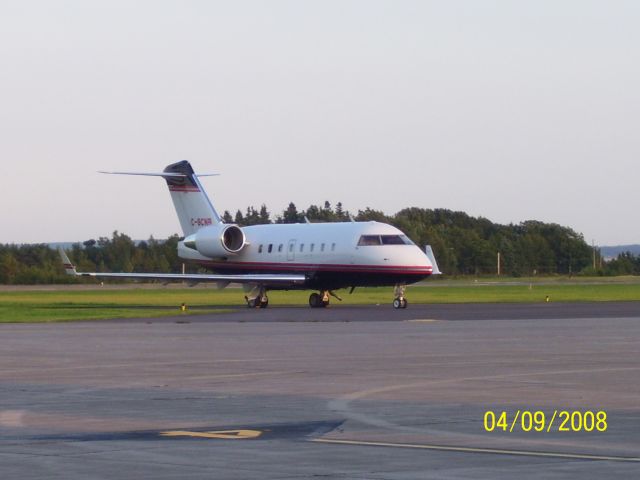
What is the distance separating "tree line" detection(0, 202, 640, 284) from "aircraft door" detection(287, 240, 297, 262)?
27558mm

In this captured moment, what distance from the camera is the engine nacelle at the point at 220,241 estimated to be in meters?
54.9

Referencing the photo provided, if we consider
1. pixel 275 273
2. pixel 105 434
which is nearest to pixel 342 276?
pixel 275 273

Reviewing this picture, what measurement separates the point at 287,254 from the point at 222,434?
41121mm

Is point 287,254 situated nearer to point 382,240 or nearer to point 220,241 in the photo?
point 220,241

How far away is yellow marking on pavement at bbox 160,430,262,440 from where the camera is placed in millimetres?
12109

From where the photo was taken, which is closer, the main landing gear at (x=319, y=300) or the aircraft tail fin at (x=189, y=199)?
the main landing gear at (x=319, y=300)

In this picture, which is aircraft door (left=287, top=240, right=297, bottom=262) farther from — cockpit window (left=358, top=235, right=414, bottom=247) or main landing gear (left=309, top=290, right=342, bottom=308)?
cockpit window (left=358, top=235, right=414, bottom=247)

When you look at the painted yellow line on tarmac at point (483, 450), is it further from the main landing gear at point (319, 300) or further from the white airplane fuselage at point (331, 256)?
the main landing gear at point (319, 300)

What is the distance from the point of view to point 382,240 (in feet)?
164

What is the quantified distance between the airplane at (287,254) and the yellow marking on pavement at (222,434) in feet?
114

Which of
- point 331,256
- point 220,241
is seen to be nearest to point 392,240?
point 331,256
